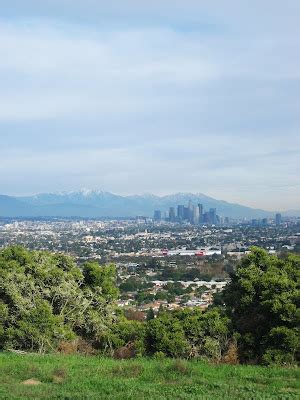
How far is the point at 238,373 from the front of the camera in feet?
25.7

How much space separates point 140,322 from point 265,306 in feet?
9.25

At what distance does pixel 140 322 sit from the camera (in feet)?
38.6

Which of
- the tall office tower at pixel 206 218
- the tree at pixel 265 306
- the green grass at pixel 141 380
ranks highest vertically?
the tall office tower at pixel 206 218

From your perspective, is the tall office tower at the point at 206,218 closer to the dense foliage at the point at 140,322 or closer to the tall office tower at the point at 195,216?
the tall office tower at the point at 195,216

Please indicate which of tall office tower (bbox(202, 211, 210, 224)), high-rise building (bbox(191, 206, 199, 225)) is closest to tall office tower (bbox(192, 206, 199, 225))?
high-rise building (bbox(191, 206, 199, 225))

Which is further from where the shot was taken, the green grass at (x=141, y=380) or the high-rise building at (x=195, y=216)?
the high-rise building at (x=195, y=216)

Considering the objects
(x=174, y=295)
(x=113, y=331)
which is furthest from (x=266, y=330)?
(x=174, y=295)

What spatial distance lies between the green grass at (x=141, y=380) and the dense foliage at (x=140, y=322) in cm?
130

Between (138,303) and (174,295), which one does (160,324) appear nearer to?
(138,303)

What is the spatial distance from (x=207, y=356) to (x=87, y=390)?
11.5 ft

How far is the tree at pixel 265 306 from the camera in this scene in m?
9.51

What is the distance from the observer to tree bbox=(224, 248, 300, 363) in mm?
9508

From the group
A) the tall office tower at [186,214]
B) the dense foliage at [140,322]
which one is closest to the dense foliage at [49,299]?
the dense foliage at [140,322]

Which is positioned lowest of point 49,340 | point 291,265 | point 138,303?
point 138,303
